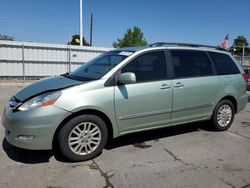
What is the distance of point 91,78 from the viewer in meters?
4.01

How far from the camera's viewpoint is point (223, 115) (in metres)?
5.39

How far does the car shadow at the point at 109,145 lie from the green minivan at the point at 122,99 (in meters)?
0.28

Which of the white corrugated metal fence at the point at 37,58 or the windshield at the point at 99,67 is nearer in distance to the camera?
the windshield at the point at 99,67

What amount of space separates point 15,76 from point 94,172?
42.9 feet

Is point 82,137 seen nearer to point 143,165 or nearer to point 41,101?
point 41,101

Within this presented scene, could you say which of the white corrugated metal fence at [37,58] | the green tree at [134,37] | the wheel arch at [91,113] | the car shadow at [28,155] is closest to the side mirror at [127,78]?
the wheel arch at [91,113]

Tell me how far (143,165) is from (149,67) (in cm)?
161

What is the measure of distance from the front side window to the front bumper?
1274mm

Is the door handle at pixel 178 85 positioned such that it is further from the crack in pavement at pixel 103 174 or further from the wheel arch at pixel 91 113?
the crack in pavement at pixel 103 174

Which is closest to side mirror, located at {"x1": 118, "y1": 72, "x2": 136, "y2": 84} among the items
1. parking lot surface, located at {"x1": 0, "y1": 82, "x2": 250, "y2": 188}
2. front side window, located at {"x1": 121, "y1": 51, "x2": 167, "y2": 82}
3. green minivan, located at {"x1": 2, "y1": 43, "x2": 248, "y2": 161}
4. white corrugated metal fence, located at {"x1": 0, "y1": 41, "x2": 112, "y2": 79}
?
green minivan, located at {"x1": 2, "y1": 43, "x2": 248, "y2": 161}

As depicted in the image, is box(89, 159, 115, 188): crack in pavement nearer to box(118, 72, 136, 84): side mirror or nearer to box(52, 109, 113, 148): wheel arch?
box(52, 109, 113, 148): wheel arch

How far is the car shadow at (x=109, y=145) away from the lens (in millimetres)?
3815

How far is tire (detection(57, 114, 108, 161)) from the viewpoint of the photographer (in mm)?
3584

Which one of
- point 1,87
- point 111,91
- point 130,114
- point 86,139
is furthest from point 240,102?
point 1,87
